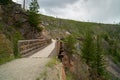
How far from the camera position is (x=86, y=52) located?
53.9 meters

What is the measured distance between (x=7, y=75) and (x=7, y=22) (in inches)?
1569

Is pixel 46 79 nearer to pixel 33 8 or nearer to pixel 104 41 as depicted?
pixel 33 8

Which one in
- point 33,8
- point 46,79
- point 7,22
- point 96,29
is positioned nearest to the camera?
point 46,79

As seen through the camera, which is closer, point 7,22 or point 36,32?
point 7,22

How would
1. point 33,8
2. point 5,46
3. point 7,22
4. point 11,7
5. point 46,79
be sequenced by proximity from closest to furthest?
point 46,79
point 5,46
point 7,22
point 11,7
point 33,8

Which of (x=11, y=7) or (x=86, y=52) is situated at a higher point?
(x=11, y=7)

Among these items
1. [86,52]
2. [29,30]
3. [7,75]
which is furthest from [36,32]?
[7,75]

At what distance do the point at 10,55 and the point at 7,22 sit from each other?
3323 cm

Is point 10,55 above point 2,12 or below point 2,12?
below

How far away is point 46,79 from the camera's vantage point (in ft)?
34.1

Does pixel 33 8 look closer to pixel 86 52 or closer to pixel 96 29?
pixel 86 52

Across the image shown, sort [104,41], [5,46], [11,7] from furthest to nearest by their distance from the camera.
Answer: [104,41]
[11,7]
[5,46]

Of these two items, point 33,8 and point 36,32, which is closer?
point 36,32

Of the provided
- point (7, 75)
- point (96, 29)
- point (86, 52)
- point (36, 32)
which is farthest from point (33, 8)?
point (96, 29)
